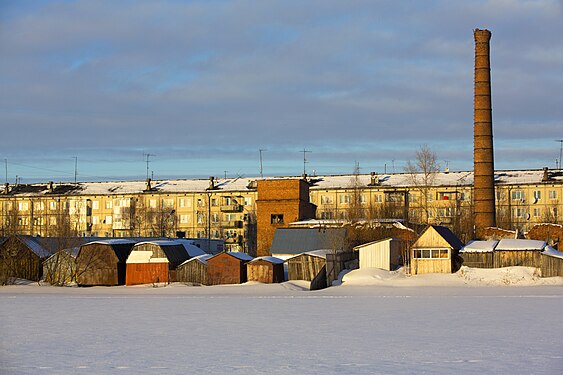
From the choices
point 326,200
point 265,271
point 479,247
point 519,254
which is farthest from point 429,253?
point 326,200

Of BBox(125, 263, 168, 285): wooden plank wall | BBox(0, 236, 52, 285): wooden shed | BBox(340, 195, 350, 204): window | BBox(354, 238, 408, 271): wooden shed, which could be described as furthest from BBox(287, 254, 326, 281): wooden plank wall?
BBox(340, 195, 350, 204): window

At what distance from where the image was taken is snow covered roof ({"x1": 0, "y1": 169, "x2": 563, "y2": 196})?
349 ft

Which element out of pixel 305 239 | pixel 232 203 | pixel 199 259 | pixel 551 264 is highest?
pixel 232 203

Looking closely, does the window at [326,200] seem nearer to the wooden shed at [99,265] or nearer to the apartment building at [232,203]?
the apartment building at [232,203]

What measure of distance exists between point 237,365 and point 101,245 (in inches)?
1785

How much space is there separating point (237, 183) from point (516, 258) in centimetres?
6591

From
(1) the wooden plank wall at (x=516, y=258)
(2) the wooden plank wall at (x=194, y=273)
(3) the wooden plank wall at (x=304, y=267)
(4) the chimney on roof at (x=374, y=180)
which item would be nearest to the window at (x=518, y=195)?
(4) the chimney on roof at (x=374, y=180)

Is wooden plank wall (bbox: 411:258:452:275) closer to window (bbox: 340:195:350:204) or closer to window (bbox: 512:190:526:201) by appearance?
window (bbox: 512:190:526:201)

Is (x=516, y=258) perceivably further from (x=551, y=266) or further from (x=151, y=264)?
(x=151, y=264)

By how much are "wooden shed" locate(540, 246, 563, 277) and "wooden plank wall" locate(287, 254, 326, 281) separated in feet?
51.9

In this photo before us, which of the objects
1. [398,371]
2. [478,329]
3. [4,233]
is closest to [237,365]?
[398,371]

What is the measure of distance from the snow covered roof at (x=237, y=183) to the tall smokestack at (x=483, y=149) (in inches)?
1282

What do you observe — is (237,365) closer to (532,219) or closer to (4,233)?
(4,233)

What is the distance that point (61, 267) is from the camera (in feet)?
217
